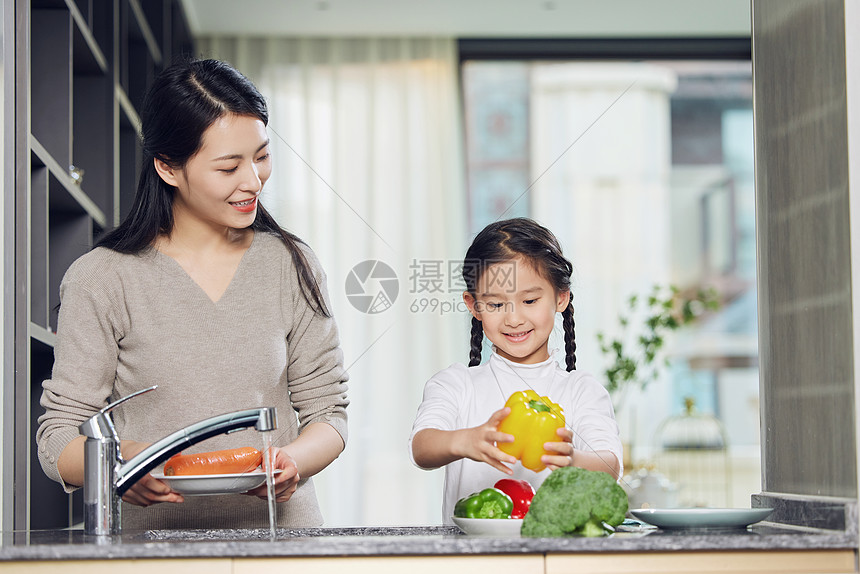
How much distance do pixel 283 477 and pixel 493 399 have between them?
33cm

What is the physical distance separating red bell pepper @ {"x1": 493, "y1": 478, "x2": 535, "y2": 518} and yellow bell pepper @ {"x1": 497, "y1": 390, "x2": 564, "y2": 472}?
→ 9cm

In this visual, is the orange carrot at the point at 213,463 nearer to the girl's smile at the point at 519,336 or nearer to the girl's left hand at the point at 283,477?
the girl's left hand at the point at 283,477

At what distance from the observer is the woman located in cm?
137

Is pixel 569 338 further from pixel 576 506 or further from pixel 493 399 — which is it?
pixel 576 506

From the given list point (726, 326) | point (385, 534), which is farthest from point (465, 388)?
point (726, 326)

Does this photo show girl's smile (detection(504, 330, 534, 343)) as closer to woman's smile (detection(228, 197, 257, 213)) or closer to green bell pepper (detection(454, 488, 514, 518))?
green bell pepper (detection(454, 488, 514, 518))

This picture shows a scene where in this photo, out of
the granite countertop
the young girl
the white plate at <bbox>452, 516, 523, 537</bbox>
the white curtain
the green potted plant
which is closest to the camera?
the granite countertop

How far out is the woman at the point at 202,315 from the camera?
137cm

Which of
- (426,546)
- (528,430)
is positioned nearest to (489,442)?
(528,430)

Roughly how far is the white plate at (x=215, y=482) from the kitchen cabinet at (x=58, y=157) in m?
0.45

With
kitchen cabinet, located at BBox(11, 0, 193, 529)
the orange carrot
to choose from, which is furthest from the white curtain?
the orange carrot

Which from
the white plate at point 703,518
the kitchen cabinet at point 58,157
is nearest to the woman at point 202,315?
the kitchen cabinet at point 58,157

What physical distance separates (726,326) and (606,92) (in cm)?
119

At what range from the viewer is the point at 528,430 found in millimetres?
1122
